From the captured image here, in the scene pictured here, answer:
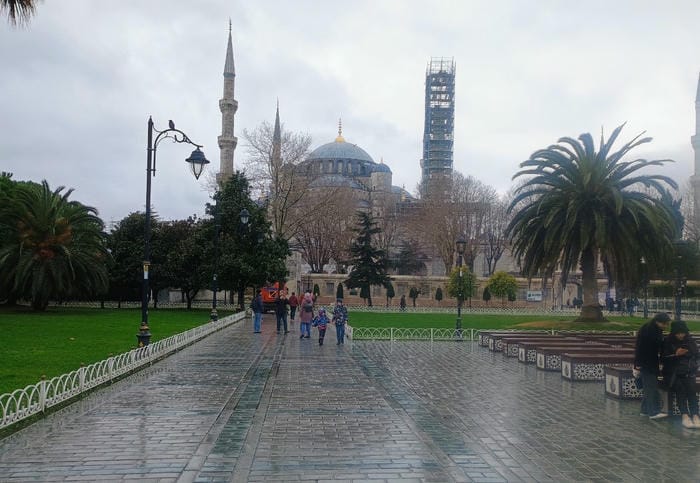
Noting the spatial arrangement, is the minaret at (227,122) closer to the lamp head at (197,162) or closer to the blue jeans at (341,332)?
the blue jeans at (341,332)

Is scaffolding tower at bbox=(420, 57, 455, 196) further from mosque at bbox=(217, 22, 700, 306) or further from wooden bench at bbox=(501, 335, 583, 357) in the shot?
wooden bench at bbox=(501, 335, 583, 357)

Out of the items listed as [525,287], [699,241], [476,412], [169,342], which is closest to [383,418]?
[476,412]

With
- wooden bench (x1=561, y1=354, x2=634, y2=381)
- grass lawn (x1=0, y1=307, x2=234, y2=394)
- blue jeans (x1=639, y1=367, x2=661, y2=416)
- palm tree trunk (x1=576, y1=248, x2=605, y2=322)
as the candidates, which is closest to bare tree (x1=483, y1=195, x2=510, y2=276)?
palm tree trunk (x1=576, y1=248, x2=605, y2=322)

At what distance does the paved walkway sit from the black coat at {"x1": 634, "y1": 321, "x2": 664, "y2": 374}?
754 millimetres

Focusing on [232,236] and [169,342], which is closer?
[169,342]

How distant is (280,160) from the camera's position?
41.3 meters

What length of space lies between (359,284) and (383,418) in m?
42.7

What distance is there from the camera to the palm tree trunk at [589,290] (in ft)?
86.4

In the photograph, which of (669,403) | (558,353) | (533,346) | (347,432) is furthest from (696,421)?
(533,346)

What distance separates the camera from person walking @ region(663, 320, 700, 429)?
8.22m

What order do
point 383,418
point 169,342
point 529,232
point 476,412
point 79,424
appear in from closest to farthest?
A: point 79,424 → point 383,418 → point 476,412 → point 169,342 → point 529,232

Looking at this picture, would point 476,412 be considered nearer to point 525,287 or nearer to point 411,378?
point 411,378

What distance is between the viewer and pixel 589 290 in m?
26.9

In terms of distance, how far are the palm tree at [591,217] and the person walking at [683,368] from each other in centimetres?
1625
